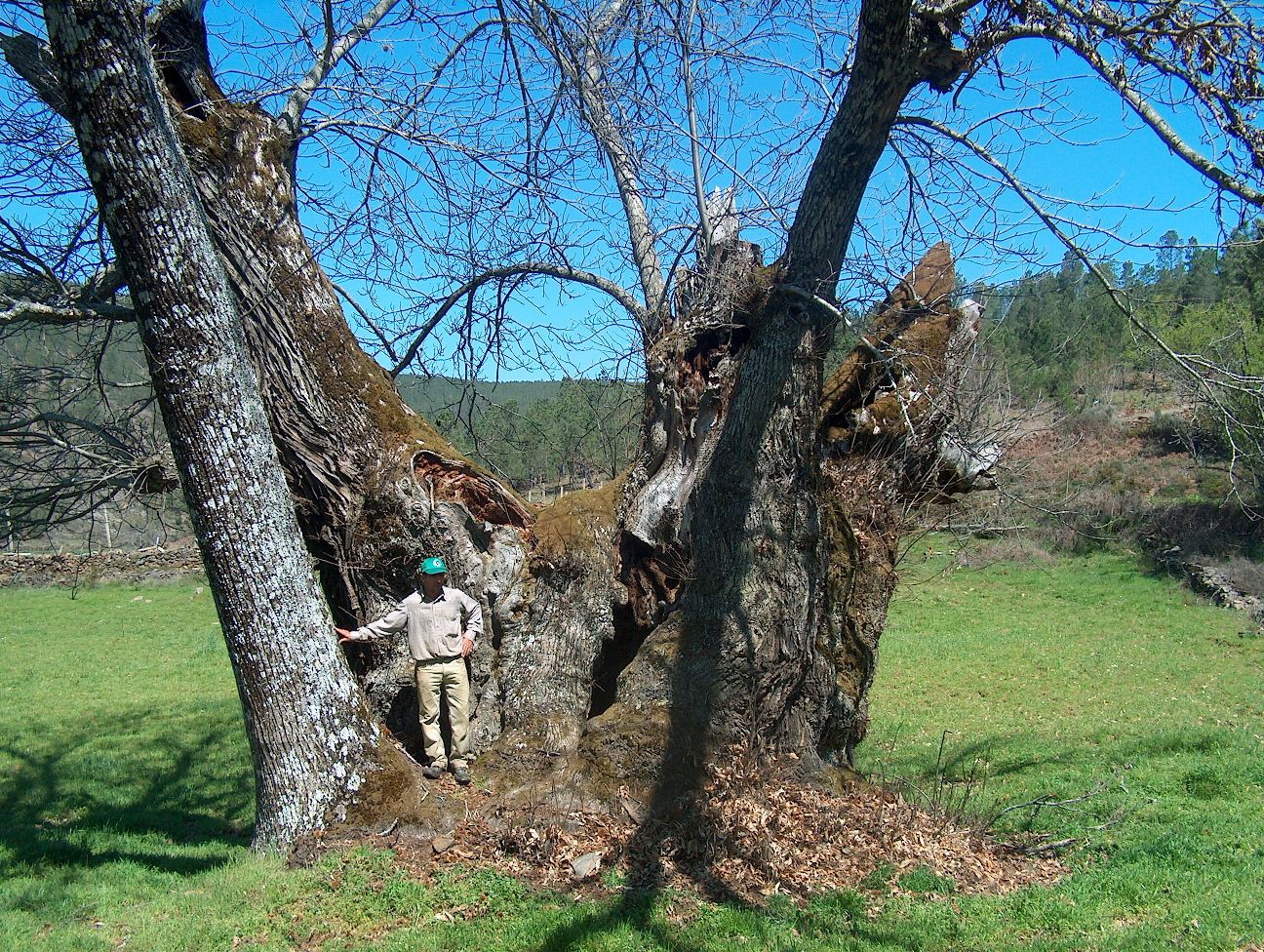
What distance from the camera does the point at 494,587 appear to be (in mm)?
6051

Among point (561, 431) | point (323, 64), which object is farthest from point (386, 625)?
point (561, 431)

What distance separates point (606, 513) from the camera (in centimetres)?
649

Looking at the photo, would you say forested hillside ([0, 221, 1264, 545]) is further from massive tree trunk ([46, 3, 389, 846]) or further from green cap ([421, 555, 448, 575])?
green cap ([421, 555, 448, 575])

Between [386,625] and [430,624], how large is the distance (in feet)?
1.03

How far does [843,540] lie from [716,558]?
131cm

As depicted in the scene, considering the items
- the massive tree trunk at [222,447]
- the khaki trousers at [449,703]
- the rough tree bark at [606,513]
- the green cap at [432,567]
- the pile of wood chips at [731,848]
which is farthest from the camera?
the khaki trousers at [449,703]

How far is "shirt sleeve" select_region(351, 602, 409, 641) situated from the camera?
5.76 m

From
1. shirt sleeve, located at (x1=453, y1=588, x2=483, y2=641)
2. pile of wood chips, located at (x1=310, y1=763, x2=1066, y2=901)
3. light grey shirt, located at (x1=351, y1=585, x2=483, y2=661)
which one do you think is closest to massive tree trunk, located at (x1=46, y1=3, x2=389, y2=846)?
pile of wood chips, located at (x1=310, y1=763, x2=1066, y2=901)

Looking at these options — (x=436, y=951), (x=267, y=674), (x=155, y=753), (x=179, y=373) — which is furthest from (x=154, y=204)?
(x=155, y=753)

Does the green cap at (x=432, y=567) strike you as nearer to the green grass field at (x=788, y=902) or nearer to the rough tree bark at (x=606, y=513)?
the rough tree bark at (x=606, y=513)

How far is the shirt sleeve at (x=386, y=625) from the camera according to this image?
18.9 feet

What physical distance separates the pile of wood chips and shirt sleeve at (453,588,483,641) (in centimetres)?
100

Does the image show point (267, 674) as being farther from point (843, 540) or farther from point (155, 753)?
point (155, 753)

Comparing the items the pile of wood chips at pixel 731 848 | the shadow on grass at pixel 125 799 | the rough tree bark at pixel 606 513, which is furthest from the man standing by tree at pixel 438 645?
the shadow on grass at pixel 125 799
